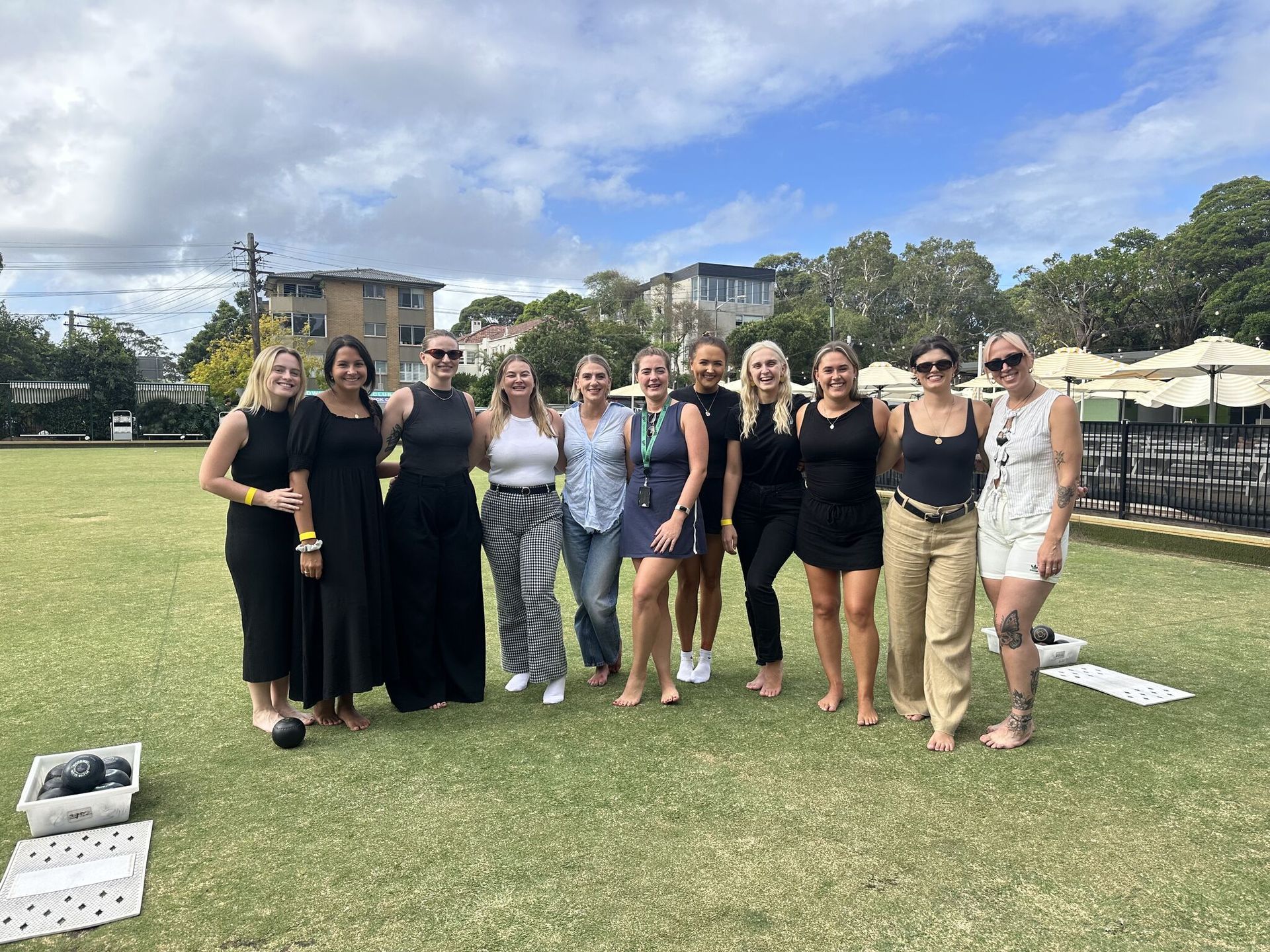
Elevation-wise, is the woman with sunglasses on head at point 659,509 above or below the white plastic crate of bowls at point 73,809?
above

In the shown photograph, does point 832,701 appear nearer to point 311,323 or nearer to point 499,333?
point 311,323

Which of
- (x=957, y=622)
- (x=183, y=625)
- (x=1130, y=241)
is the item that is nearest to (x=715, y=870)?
(x=957, y=622)

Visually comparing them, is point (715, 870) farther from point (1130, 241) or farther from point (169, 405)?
point (1130, 241)

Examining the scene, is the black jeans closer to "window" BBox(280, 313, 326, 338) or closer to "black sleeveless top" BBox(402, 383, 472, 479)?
"black sleeveless top" BBox(402, 383, 472, 479)

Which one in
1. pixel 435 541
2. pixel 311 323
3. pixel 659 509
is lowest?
pixel 435 541

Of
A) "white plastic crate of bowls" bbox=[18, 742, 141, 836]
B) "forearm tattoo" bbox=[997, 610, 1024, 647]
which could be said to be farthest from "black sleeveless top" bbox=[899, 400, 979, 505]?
"white plastic crate of bowls" bbox=[18, 742, 141, 836]

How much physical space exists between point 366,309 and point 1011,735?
201ft

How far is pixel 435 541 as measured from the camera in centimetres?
408

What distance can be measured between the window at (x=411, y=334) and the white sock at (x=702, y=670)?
59251 mm

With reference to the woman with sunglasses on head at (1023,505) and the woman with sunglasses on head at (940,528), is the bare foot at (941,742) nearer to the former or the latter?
the woman with sunglasses on head at (940,528)

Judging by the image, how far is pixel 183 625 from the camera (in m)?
5.86

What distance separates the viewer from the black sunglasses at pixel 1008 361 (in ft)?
11.4

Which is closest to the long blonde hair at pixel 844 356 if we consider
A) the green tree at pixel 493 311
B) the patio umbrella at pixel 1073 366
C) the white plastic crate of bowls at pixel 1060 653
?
the white plastic crate of bowls at pixel 1060 653

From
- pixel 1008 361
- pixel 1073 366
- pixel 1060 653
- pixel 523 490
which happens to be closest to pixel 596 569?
pixel 523 490
